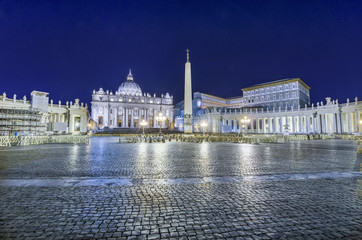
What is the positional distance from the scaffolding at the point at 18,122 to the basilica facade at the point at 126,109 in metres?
65.0

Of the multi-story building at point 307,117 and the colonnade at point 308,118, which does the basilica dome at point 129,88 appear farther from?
the colonnade at point 308,118

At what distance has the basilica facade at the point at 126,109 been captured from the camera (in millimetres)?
97375

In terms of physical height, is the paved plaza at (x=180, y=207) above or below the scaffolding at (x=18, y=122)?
below

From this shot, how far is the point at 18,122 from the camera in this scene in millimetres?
26094

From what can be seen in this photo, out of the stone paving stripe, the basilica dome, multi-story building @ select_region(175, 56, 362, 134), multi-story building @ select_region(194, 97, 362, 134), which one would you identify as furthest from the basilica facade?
the stone paving stripe

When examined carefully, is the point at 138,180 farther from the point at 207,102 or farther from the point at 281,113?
the point at 207,102

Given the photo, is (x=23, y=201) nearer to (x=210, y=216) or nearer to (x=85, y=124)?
(x=210, y=216)

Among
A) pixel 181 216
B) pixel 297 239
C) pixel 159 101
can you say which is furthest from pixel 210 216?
pixel 159 101

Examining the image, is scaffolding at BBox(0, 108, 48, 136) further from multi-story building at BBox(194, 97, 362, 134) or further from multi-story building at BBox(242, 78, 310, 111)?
multi-story building at BBox(242, 78, 310, 111)

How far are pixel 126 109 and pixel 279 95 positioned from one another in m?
71.5

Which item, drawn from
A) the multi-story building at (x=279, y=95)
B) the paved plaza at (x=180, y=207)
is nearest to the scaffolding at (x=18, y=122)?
the paved plaza at (x=180, y=207)

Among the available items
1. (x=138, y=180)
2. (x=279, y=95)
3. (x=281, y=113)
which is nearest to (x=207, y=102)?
(x=279, y=95)

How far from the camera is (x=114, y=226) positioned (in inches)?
129

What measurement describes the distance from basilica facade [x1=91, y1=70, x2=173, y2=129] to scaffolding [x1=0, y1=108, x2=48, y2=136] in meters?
65.0
